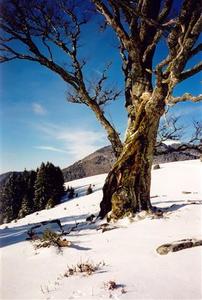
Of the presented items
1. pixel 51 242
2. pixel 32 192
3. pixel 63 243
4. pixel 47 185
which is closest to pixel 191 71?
pixel 63 243

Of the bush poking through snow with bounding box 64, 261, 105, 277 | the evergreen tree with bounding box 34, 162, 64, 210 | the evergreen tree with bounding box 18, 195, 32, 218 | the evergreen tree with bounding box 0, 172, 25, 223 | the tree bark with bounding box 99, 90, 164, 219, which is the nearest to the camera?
the bush poking through snow with bounding box 64, 261, 105, 277

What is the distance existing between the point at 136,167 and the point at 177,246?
3.90 meters

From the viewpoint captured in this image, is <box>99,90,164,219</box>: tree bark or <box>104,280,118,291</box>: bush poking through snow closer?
<box>104,280,118,291</box>: bush poking through snow

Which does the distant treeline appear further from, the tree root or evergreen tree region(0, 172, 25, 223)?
the tree root

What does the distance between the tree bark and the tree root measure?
3372 mm

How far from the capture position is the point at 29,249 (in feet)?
25.6

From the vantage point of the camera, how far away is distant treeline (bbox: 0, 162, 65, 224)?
6234cm

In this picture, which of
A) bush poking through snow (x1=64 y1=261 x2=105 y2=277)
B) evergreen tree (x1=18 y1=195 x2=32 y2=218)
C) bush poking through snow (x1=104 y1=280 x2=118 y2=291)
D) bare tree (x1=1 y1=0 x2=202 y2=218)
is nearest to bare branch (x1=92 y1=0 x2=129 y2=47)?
bare tree (x1=1 y1=0 x2=202 y2=218)

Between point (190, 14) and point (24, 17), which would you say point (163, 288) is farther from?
point (24, 17)

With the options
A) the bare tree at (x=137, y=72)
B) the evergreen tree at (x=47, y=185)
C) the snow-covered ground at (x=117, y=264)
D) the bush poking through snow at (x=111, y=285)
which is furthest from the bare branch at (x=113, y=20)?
the evergreen tree at (x=47, y=185)

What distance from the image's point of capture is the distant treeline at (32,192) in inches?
2454

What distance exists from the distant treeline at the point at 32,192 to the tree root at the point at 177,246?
4309 cm

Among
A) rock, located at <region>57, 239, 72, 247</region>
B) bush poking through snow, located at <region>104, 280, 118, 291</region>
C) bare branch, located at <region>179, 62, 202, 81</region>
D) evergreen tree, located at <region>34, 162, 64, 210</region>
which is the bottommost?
bush poking through snow, located at <region>104, 280, 118, 291</region>

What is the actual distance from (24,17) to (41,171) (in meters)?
55.2
